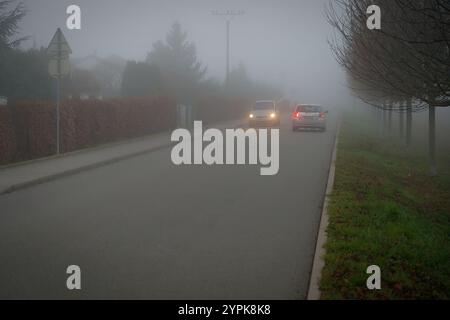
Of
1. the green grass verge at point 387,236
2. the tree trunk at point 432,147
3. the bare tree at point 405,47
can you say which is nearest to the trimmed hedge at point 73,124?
the green grass verge at point 387,236

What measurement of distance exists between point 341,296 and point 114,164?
38.4ft

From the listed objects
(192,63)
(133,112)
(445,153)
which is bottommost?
(445,153)

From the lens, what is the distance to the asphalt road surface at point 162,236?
221 inches

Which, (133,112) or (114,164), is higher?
(133,112)

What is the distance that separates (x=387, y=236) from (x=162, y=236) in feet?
10.8

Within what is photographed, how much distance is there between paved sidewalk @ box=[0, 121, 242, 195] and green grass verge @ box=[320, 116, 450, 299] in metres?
6.87

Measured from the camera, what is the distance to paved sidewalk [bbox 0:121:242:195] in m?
12.1

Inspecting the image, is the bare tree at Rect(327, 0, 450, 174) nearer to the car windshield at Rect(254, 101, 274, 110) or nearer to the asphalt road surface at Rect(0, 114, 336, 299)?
the asphalt road surface at Rect(0, 114, 336, 299)

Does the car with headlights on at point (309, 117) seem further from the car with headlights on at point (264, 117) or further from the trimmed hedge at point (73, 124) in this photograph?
the trimmed hedge at point (73, 124)

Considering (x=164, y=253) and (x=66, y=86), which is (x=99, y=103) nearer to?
(x=164, y=253)

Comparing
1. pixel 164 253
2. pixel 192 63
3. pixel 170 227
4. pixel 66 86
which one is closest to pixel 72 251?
pixel 164 253

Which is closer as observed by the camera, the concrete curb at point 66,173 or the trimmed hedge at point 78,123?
the concrete curb at point 66,173

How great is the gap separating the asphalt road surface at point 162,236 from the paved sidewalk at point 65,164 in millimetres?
405

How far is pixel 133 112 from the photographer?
24.6 meters
